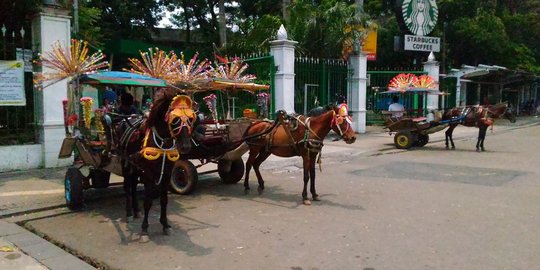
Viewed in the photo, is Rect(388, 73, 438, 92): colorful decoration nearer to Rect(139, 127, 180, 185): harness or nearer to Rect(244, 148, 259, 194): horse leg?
Rect(244, 148, 259, 194): horse leg

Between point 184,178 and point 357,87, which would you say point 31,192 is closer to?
point 184,178

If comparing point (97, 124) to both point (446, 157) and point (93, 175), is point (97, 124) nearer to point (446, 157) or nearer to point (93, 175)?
point (93, 175)

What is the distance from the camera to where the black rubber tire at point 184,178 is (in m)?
8.19

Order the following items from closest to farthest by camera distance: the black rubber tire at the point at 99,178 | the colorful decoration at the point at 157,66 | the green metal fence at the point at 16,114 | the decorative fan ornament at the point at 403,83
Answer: the black rubber tire at the point at 99,178 → the colorful decoration at the point at 157,66 → the green metal fence at the point at 16,114 → the decorative fan ornament at the point at 403,83

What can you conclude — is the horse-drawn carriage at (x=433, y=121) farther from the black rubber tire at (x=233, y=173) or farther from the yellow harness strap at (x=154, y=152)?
the yellow harness strap at (x=154, y=152)

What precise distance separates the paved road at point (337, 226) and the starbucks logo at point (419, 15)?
14266mm

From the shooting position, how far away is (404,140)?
15180 mm

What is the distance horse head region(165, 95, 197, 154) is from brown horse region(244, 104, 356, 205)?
273 cm

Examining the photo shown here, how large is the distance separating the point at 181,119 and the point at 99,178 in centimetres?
336

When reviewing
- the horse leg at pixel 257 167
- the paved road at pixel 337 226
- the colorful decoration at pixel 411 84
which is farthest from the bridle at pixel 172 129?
the colorful decoration at pixel 411 84

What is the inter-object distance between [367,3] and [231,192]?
Answer: 84.6 ft

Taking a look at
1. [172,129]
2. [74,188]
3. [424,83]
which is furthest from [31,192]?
[424,83]

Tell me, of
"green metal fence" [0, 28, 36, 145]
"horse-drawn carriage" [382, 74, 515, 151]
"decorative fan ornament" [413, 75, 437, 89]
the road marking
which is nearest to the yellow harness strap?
the road marking

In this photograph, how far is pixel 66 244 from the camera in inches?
223
